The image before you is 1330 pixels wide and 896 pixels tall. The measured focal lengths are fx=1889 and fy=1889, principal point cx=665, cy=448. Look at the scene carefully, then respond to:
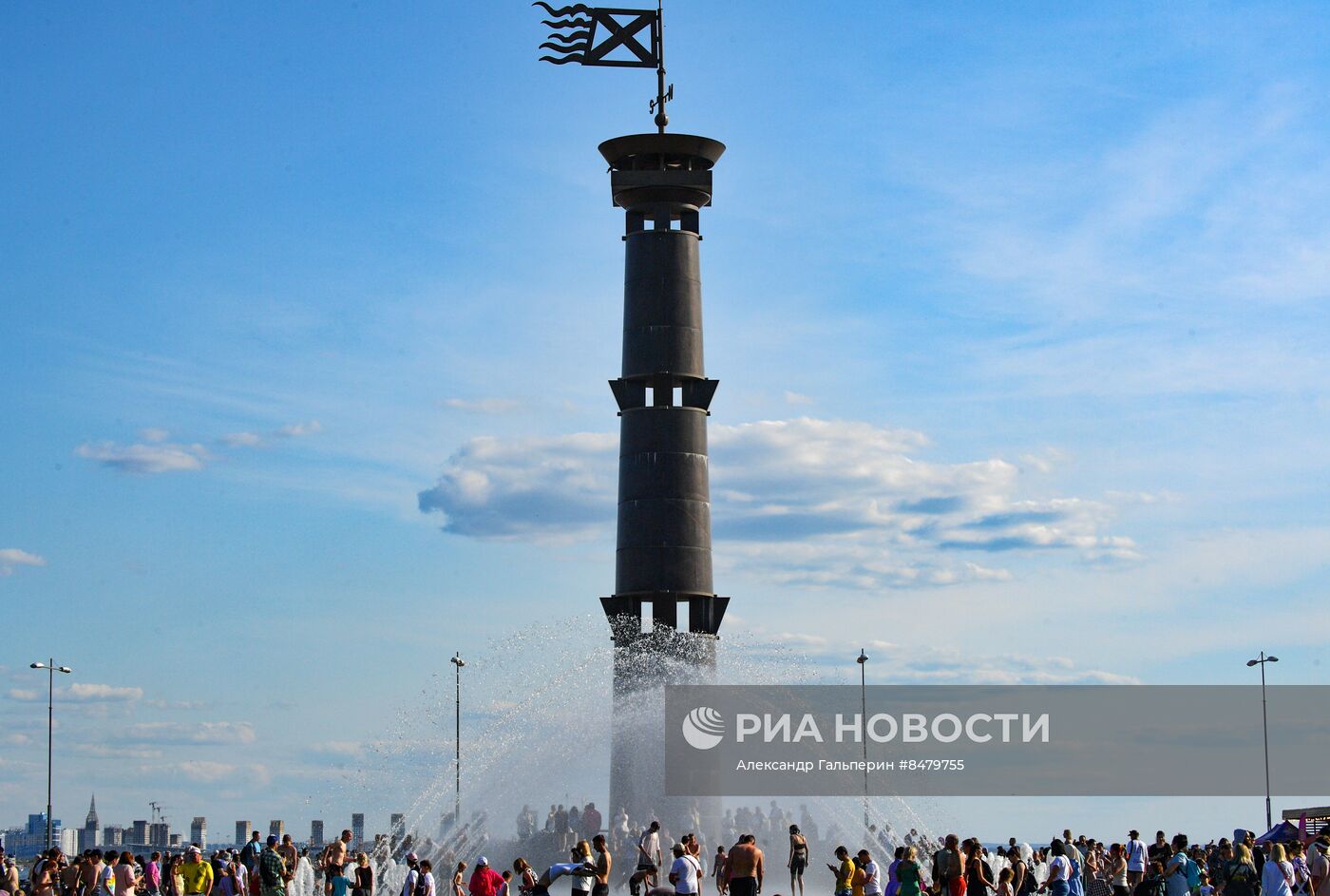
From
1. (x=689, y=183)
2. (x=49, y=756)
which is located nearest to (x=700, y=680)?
(x=689, y=183)

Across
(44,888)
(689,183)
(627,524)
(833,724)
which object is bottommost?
(44,888)

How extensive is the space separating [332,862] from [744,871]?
709cm

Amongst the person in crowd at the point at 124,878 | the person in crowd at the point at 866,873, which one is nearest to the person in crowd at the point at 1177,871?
the person in crowd at the point at 866,873

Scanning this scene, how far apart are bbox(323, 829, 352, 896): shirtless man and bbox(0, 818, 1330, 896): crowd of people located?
0.03m

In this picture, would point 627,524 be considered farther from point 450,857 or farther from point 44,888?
point 44,888

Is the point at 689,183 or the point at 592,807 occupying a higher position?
the point at 689,183

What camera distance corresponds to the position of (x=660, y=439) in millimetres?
47406

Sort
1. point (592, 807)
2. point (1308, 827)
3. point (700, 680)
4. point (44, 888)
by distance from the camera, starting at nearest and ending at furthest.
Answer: point (44, 888) < point (1308, 827) < point (592, 807) < point (700, 680)

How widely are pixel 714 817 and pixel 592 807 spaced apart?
11.0 feet

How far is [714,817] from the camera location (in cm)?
4353

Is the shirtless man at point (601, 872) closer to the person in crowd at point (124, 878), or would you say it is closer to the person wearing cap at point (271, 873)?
the person wearing cap at point (271, 873)

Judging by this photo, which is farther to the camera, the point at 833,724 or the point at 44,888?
the point at 833,724

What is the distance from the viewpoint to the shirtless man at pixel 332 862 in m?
30.2

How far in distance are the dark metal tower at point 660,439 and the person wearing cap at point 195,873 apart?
→ 14672mm
